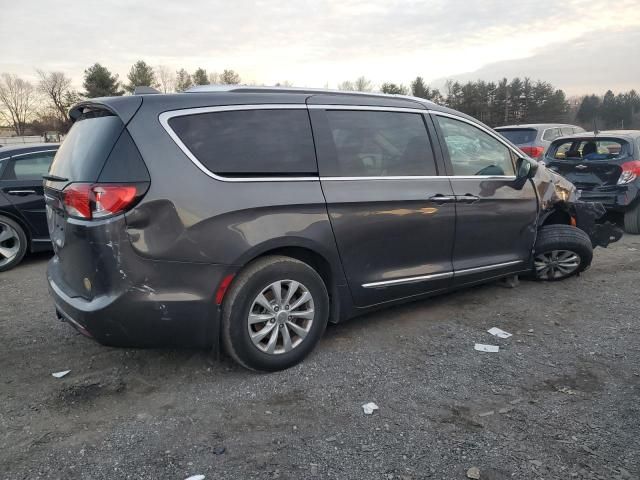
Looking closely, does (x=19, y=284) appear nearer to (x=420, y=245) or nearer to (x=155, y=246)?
(x=155, y=246)

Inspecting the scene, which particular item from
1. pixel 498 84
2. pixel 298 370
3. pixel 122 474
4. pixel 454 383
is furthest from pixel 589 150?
pixel 498 84

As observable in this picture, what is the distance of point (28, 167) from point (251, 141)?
15.9 ft

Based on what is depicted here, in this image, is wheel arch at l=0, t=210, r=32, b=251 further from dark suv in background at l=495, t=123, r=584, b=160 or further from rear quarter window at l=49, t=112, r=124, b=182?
dark suv in background at l=495, t=123, r=584, b=160

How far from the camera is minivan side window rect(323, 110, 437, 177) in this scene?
3.48 meters

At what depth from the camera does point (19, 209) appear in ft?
20.4

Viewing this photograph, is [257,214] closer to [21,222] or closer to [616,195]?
[21,222]

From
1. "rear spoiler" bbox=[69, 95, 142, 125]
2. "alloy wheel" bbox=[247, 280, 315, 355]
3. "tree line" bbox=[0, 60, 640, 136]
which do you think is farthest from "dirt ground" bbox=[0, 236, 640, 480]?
"tree line" bbox=[0, 60, 640, 136]

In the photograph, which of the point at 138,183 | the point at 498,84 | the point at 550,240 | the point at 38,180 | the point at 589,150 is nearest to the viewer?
the point at 138,183

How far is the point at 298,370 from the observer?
332 cm

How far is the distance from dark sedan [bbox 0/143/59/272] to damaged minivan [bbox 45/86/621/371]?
3412mm

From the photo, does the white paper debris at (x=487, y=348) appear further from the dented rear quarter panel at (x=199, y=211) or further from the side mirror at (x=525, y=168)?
the side mirror at (x=525, y=168)

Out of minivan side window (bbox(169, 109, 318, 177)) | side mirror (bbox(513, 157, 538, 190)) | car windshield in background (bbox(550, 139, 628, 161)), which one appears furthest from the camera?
car windshield in background (bbox(550, 139, 628, 161))

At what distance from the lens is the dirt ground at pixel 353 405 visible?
7.85 feet

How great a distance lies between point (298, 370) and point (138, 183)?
1602 millimetres
